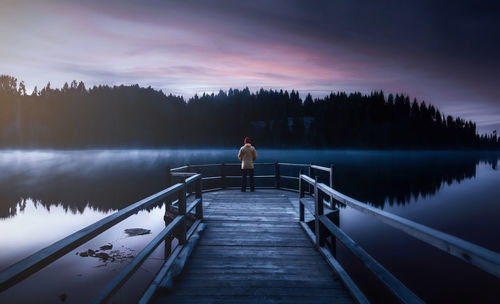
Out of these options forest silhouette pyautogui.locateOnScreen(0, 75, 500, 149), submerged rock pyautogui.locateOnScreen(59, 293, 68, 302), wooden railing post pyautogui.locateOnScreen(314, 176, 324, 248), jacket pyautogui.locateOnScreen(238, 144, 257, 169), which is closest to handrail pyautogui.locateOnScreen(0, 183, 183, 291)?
wooden railing post pyautogui.locateOnScreen(314, 176, 324, 248)

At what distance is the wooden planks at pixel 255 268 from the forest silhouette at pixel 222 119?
512ft

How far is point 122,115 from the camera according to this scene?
182 meters

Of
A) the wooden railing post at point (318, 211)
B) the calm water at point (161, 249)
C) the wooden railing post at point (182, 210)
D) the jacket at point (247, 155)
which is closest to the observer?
the wooden railing post at point (318, 211)

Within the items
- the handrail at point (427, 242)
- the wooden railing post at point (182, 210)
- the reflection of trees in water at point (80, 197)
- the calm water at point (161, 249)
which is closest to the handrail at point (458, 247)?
the handrail at point (427, 242)

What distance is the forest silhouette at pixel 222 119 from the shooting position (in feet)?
536

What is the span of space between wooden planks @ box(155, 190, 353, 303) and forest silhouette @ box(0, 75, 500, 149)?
156 m

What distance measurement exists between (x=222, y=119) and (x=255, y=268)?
535ft

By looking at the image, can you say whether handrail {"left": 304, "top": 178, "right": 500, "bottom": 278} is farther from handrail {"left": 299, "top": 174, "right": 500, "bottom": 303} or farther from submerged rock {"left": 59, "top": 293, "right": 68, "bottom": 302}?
submerged rock {"left": 59, "top": 293, "right": 68, "bottom": 302}

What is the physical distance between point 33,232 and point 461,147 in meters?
243

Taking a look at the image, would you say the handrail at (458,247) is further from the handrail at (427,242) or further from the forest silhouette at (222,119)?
the forest silhouette at (222,119)

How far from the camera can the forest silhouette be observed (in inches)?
6432

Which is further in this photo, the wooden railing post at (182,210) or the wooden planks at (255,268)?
the wooden railing post at (182,210)

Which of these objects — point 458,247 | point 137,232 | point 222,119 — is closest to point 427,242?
point 458,247

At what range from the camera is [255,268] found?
4.44m
